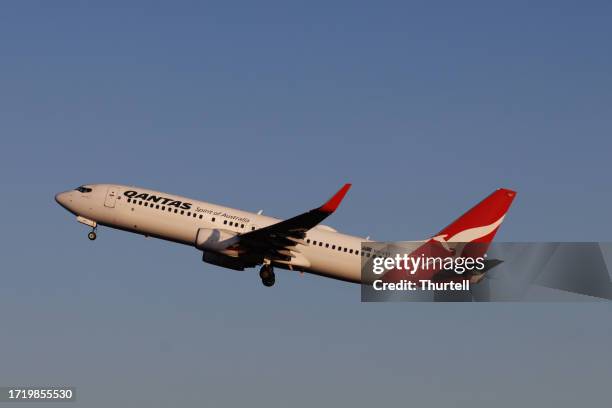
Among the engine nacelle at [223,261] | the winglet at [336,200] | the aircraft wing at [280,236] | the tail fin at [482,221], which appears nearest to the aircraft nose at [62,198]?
the engine nacelle at [223,261]

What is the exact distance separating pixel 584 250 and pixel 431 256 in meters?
8.85

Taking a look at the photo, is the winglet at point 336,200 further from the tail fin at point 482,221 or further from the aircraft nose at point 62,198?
the aircraft nose at point 62,198

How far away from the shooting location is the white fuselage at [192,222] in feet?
143

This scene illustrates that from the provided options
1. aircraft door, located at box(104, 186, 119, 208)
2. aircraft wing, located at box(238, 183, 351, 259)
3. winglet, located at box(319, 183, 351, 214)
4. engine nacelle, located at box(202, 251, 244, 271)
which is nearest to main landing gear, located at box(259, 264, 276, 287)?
aircraft wing, located at box(238, 183, 351, 259)

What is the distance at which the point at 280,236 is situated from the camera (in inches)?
1695

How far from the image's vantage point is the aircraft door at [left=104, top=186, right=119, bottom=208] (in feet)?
155

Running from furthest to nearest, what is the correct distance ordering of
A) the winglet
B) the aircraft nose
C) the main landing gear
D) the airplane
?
the aircraft nose → the main landing gear → the airplane → the winglet

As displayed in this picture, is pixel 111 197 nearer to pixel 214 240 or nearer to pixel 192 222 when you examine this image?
pixel 192 222

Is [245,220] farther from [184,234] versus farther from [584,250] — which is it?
[584,250]

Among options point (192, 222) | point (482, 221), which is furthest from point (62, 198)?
point (482, 221)

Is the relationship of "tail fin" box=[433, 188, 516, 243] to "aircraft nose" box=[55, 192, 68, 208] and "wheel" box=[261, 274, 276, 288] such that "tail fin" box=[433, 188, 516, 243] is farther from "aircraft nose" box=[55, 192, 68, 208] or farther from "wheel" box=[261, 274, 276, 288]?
"aircraft nose" box=[55, 192, 68, 208]

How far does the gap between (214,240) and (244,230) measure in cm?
212

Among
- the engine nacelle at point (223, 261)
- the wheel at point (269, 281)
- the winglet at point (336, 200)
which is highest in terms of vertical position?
the winglet at point (336, 200)

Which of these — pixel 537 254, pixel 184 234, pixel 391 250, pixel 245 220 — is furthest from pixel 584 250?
pixel 184 234
